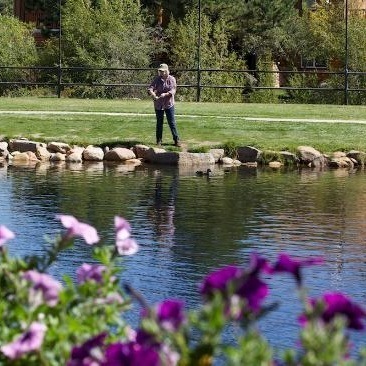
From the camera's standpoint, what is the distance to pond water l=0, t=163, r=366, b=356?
10965 millimetres

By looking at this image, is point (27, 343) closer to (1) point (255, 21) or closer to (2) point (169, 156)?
(2) point (169, 156)

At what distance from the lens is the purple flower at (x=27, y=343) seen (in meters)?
3.38

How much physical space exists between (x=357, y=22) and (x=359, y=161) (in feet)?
71.8

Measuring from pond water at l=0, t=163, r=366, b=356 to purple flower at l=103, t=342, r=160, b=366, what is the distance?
510 centimetres

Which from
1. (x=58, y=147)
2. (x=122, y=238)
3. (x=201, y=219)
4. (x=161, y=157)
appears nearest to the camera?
(x=122, y=238)

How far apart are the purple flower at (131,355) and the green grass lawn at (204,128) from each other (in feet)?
69.8

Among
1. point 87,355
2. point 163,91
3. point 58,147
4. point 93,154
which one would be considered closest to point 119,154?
point 93,154

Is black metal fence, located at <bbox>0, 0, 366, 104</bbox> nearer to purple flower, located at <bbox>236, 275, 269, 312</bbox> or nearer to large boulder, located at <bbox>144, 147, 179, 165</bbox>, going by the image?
large boulder, located at <bbox>144, 147, 179, 165</bbox>

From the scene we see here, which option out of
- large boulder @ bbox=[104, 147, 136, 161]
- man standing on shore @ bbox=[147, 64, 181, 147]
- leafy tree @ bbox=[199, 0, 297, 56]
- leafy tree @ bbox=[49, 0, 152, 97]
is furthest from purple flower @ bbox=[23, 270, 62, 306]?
leafy tree @ bbox=[199, 0, 297, 56]

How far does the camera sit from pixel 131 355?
317 cm

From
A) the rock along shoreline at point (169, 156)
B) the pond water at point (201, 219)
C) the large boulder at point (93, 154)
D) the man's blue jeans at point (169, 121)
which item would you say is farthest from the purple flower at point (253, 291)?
the large boulder at point (93, 154)

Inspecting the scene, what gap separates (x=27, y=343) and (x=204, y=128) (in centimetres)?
2370

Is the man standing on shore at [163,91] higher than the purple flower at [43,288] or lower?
lower

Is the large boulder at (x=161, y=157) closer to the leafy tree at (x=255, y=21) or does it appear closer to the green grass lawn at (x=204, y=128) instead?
the green grass lawn at (x=204, y=128)
